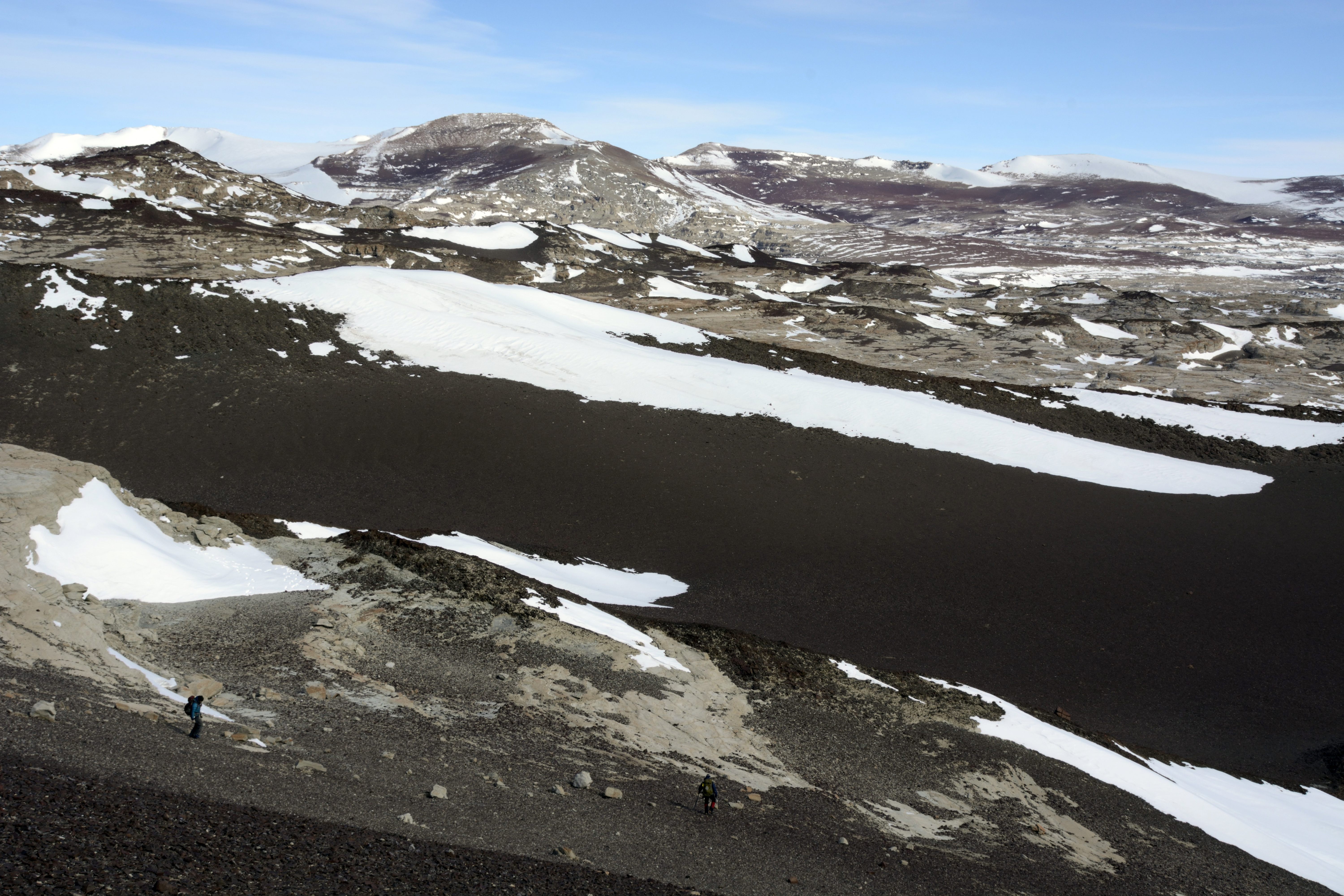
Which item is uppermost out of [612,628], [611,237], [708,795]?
[611,237]

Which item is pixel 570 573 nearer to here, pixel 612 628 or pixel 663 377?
pixel 612 628

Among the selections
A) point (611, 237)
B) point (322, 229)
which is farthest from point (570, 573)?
point (611, 237)

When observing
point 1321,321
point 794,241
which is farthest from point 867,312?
point 794,241

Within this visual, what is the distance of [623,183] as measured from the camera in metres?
168

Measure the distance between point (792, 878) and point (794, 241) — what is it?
15953cm

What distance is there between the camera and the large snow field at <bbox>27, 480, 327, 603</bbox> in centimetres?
1197

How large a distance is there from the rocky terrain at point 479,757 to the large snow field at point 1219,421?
2048cm

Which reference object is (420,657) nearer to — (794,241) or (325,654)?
(325,654)

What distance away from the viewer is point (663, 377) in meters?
29.6

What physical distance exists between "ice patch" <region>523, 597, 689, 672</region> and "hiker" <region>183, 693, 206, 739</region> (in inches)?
226

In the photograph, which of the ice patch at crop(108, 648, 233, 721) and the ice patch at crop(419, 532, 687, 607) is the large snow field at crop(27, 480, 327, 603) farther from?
the ice patch at crop(419, 532, 687, 607)

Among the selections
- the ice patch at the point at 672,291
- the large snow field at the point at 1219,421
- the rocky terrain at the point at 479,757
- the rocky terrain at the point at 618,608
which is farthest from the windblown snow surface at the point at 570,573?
the ice patch at the point at 672,291

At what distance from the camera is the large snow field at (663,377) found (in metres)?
25.6

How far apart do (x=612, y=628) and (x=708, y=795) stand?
5.35 metres
